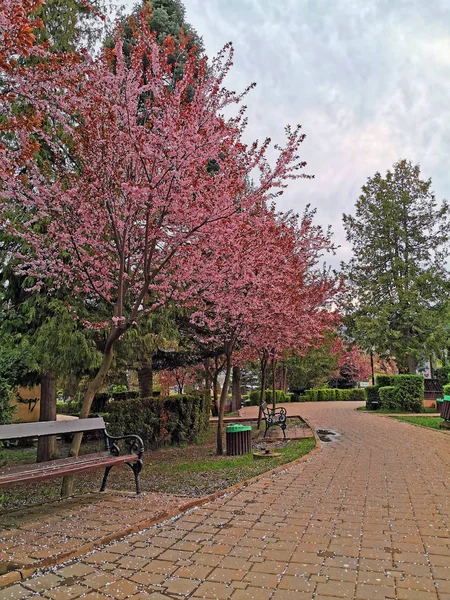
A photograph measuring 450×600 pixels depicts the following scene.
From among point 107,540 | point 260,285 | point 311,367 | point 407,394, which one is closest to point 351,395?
point 311,367

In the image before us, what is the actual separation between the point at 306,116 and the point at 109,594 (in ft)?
25.0

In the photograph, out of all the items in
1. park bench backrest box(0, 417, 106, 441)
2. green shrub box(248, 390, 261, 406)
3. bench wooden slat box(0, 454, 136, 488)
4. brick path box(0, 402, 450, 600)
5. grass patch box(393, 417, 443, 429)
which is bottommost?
green shrub box(248, 390, 261, 406)

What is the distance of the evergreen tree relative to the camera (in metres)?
22.9

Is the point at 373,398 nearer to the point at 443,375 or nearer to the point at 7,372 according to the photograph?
the point at 443,375

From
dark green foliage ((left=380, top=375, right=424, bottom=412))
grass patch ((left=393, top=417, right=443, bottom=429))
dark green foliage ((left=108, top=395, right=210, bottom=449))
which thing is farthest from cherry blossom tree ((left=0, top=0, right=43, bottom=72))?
dark green foliage ((left=380, top=375, right=424, bottom=412))

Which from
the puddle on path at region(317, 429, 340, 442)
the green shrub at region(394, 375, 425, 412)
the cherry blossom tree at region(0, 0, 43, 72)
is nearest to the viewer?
the cherry blossom tree at region(0, 0, 43, 72)

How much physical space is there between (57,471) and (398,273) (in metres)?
23.8

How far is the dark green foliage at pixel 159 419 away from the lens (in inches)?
398

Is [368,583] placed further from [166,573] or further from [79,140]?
[79,140]

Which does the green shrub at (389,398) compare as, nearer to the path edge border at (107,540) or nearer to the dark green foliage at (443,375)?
the dark green foliage at (443,375)

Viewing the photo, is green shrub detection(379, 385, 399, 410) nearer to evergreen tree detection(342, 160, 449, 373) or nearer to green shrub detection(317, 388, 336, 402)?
evergreen tree detection(342, 160, 449, 373)

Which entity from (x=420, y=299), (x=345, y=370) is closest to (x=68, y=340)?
(x=420, y=299)

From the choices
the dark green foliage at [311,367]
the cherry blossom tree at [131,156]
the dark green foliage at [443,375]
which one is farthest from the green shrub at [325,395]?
the cherry blossom tree at [131,156]

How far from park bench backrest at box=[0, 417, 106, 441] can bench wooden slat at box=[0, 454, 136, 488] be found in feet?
A: 1.16
